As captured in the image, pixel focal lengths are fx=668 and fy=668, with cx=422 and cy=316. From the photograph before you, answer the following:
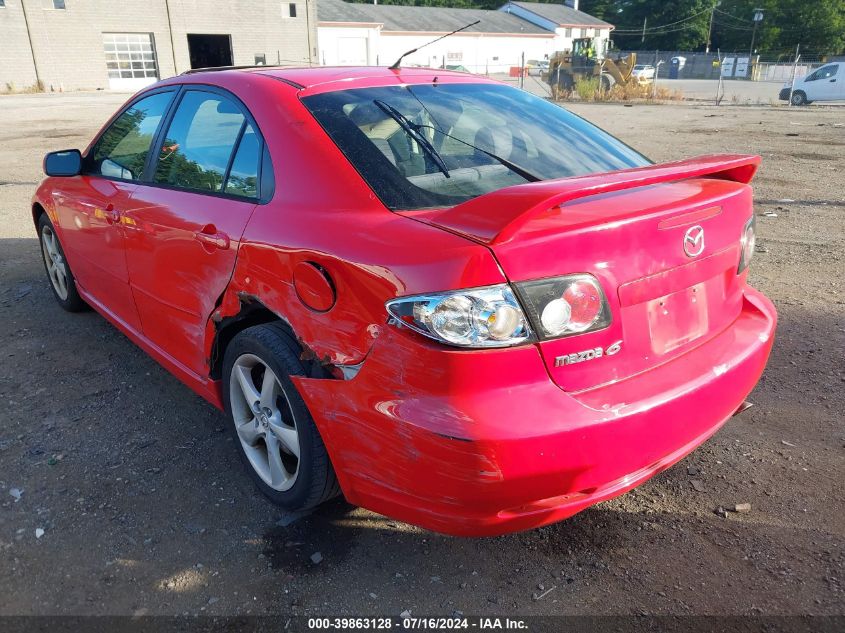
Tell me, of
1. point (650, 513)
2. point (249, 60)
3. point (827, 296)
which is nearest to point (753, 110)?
point (827, 296)

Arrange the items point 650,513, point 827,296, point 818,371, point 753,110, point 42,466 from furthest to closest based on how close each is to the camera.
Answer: point 753,110
point 827,296
point 818,371
point 42,466
point 650,513

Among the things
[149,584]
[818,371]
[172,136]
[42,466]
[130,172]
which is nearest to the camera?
[149,584]

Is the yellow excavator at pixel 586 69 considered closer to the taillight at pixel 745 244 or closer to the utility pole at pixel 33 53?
the utility pole at pixel 33 53

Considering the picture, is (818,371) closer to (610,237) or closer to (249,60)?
(610,237)

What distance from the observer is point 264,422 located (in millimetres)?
2688

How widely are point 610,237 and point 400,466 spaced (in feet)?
3.06

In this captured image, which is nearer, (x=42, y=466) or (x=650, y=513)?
(x=650, y=513)

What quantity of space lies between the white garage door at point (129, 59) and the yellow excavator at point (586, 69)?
21.8 metres

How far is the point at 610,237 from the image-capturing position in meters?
2.01

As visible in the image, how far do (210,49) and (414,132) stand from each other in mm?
43623

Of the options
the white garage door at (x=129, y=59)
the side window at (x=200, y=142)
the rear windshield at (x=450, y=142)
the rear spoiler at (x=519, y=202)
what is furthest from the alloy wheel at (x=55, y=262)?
the white garage door at (x=129, y=59)

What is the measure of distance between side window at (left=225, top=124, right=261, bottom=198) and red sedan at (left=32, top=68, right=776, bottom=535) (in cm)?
2

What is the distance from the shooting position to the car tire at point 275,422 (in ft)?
7.81

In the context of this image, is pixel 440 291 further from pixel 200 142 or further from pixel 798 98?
pixel 798 98
